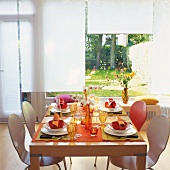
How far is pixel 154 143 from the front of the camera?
2.39 m

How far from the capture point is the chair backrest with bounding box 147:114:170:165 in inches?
88.0

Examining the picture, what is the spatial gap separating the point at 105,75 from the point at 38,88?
134cm

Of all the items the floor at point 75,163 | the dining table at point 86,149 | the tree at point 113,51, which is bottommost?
the floor at point 75,163

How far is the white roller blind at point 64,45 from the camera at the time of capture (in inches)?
186

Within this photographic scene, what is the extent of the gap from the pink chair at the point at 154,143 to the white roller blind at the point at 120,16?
2.72 m

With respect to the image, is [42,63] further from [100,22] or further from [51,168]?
[51,168]

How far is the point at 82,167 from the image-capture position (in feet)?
10.5

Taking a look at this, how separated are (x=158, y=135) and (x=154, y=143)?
10cm

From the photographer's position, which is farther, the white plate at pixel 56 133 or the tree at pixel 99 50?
the tree at pixel 99 50

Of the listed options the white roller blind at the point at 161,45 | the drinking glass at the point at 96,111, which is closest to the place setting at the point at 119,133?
the drinking glass at the point at 96,111

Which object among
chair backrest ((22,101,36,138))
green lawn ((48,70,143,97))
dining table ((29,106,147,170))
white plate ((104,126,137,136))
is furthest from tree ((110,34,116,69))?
dining table ((29,106,147,170))

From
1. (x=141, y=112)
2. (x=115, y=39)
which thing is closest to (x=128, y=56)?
(x=115, y=39)

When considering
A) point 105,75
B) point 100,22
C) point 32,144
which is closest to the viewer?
point 32,144

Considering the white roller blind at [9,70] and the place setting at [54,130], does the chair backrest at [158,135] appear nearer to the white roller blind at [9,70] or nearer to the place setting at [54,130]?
the place setting at [54,130]
